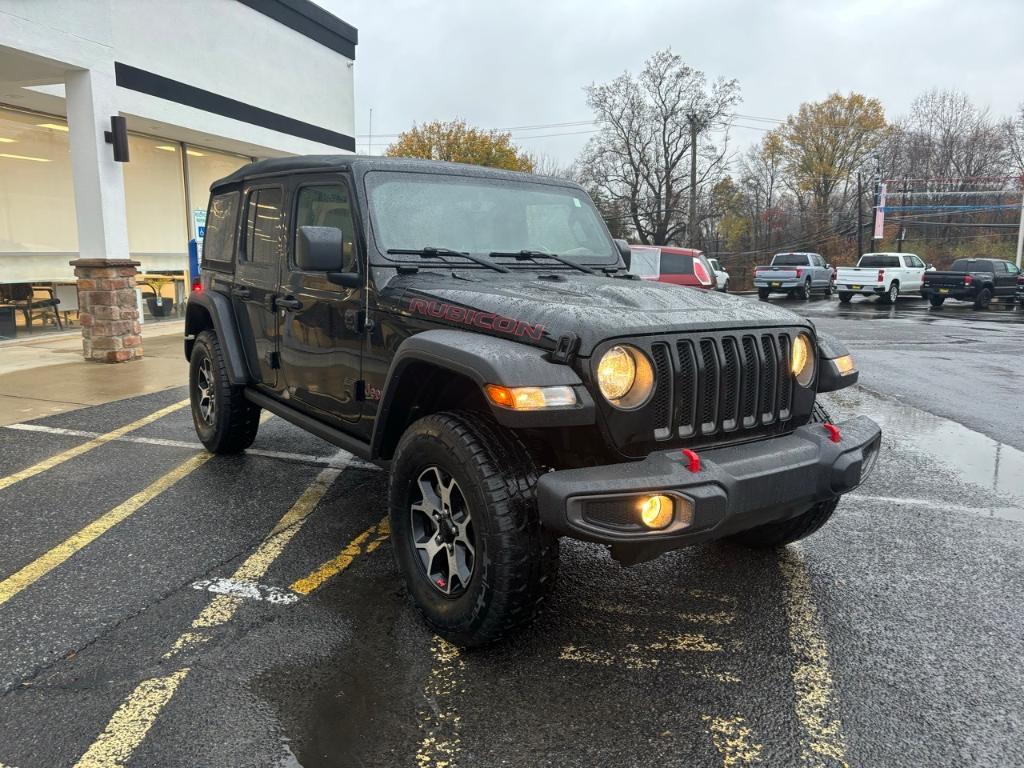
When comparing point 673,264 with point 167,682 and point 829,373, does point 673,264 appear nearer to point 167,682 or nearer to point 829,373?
point 829,373

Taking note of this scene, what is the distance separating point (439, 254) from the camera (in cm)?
365

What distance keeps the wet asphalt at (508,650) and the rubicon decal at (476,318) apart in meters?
1.25

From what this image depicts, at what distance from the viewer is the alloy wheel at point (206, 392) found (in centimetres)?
529

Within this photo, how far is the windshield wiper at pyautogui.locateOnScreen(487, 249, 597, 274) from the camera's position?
3.84m

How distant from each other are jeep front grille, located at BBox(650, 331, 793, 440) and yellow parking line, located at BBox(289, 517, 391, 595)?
4.71 ft

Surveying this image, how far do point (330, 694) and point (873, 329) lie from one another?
55.6 ft

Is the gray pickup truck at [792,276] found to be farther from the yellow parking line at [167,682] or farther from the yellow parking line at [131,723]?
the yellow parking line at [131,723]

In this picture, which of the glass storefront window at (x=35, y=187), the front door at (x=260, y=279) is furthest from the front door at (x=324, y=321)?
the glass storefront window at (x=35, y=187)

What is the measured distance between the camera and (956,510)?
4609mm

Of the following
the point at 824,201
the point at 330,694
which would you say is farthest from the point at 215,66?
the point at 824,201

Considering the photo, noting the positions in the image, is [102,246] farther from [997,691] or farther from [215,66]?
[997,691]

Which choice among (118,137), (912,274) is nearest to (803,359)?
(118,137)

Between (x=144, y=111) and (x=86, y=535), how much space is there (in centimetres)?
927

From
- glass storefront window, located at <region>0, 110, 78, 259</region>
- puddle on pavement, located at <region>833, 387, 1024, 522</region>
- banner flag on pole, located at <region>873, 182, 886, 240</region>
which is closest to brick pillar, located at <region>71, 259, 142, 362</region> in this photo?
glass storefront window, located at <region>0, 110, 78, 259</region>
